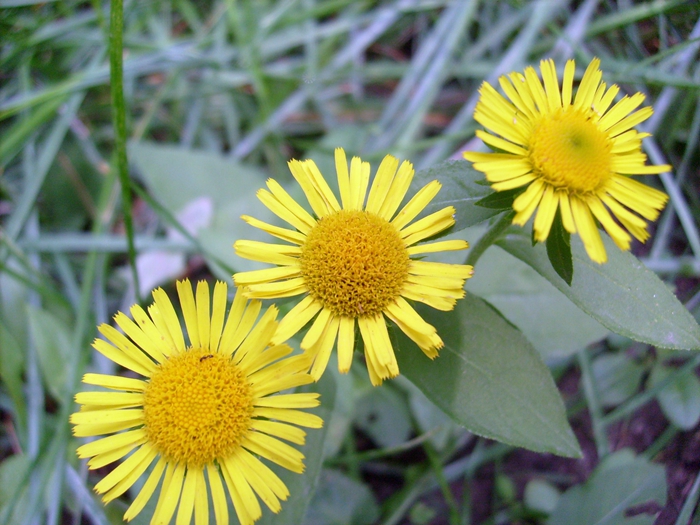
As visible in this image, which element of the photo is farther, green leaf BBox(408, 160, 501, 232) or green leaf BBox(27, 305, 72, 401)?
green leaf BBox(27, 305, 72, 401)

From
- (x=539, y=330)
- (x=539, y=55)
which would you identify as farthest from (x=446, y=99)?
(x=539, y=330)

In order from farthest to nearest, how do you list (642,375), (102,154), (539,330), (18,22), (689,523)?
1. (102,154)
2. (18,22)
3. (642,375)
4. (539,330)
5. (689,523)

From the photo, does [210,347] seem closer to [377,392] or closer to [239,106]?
[377,392]

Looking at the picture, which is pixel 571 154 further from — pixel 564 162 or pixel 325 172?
pixel 325 172

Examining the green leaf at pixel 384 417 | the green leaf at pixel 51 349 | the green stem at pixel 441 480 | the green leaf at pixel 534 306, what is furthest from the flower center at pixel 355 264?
the green leaf at pixel 51 349

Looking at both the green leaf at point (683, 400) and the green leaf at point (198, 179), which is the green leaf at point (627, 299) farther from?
the green leaf at point (198, 179)

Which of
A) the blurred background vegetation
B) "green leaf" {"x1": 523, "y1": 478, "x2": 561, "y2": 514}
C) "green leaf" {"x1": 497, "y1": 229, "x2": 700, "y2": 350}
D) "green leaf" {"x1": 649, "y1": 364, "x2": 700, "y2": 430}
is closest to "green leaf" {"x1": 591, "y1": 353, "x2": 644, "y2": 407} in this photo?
the blurred background vegetation

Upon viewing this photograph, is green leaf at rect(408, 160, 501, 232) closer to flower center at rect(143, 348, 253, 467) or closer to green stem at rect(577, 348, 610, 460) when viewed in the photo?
flower center at rect(143, 348, 253, 467)
